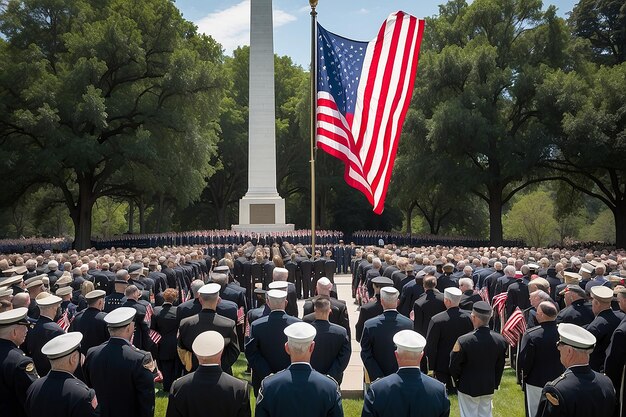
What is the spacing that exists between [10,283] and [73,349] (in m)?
5.68

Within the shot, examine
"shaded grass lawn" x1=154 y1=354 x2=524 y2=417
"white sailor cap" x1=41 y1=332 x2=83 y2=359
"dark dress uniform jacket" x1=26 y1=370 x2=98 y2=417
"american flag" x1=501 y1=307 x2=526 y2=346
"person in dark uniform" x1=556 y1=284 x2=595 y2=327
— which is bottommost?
"shaded grass lawn" x1=154 y1=354 x2=524 y2=417

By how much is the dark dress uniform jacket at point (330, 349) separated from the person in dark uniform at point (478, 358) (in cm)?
119

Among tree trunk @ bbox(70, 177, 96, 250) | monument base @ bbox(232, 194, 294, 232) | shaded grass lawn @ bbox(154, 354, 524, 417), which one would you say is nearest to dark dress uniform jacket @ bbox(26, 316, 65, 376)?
shaded grass lawn @ bbox(154, 354, 524, 417)

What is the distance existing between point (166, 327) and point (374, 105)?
17.4ft

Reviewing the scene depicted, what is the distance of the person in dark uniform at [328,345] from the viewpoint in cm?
567

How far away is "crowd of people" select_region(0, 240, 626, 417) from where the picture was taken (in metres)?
3.97

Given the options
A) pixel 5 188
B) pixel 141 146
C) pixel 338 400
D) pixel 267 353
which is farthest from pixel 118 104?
pixel 338 400

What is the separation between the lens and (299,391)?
3844 mm

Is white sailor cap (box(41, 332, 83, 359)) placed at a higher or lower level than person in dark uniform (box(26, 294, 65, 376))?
higher

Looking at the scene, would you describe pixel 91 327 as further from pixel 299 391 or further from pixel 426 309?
pixel 426 309

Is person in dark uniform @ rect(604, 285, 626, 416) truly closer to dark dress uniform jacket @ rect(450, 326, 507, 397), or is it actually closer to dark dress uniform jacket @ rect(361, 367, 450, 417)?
dark dress uniform jacket @ rect(450, 326, 507, 397)

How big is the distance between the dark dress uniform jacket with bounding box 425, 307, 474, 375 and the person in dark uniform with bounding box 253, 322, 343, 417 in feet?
11.0

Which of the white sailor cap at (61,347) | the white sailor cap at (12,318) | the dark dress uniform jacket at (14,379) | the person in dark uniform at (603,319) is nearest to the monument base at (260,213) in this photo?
the person in dark uniform at (603,319)

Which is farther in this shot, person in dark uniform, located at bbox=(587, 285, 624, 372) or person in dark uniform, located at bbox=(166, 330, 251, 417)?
person in dark uniform, located at bbox=(587, 285, 624, 372)
